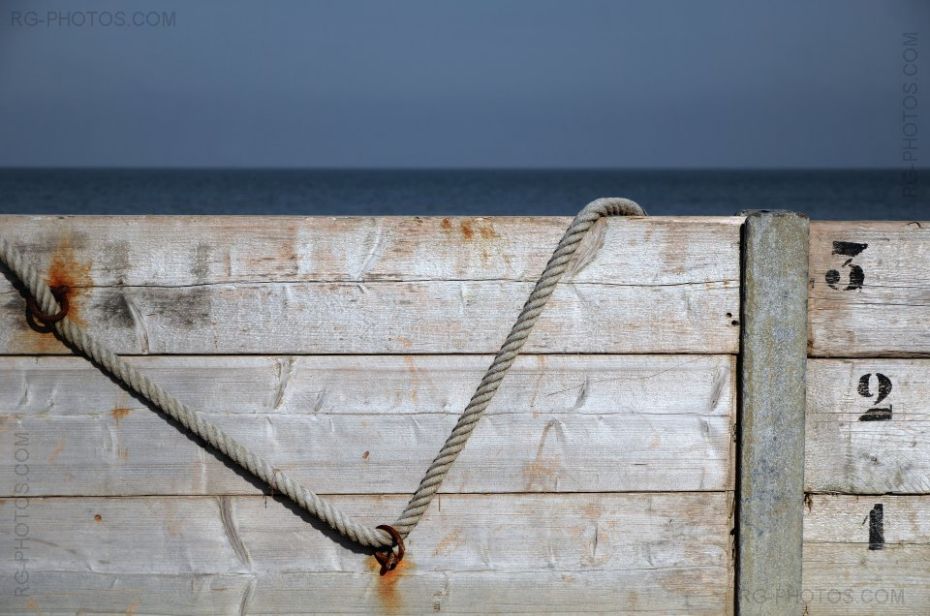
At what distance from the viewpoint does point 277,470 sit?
5.13 feet

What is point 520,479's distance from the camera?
160cm

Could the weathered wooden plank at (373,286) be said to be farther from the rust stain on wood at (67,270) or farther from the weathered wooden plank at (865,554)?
the weathered wooden plank at (865,554)

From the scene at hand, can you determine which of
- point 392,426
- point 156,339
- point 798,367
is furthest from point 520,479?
point 156,339

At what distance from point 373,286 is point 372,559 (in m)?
0.57

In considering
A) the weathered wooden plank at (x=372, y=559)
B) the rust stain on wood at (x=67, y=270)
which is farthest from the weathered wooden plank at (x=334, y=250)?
the weathered wooden plank at (x=372, y=559)

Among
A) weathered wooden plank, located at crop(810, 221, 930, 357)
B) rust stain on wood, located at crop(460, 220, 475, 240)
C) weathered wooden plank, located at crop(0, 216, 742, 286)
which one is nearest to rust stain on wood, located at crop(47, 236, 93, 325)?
weathered wooden plank, located at crop(0, 216, 742, 286)

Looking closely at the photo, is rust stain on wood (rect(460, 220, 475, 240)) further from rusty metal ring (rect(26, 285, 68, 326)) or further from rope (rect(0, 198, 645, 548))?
rusty metal ring (rect(26, 285, 68, 326))

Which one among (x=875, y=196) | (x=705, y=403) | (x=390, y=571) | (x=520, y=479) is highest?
(x=875, y=196)

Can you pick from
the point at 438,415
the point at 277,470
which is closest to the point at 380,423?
the point at 438,415

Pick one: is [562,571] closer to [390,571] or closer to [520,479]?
[520,479]

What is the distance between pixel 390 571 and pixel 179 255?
78cm

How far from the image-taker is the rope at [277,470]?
154 cm

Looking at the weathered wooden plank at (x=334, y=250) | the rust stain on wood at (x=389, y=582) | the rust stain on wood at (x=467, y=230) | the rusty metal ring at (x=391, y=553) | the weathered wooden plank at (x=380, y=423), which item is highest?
the rust stain on wood at (x=467, y=230)

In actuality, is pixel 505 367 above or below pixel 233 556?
above
